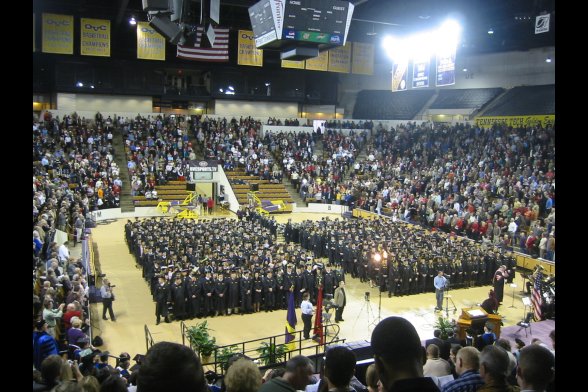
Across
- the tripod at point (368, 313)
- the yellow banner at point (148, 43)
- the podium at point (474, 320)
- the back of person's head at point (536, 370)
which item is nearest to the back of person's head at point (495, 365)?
the back of person's head at point (536, 370)

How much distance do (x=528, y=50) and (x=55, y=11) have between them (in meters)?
31.4

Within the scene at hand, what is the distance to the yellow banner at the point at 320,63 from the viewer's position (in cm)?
3857

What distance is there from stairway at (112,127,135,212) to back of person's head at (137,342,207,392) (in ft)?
95.7

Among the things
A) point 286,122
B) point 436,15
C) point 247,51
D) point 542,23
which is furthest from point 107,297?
point 286,122

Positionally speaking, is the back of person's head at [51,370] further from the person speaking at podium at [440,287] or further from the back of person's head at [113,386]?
the person speaking at podium at [440,287]

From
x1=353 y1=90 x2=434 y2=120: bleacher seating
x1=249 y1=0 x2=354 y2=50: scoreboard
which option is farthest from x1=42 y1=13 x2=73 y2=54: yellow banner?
x1=353 y1=90 x2=434 y2=120: bleacher seating

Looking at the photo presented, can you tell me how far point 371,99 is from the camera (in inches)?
1834

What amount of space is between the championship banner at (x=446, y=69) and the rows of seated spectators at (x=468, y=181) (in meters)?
6.28

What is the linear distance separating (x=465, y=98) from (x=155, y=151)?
2262 cm

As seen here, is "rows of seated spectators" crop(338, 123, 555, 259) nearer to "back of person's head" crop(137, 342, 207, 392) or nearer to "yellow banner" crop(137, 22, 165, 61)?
"yellow banner" crop(137, 22, 165, 61)

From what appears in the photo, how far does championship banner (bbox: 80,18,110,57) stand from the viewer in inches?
1316
